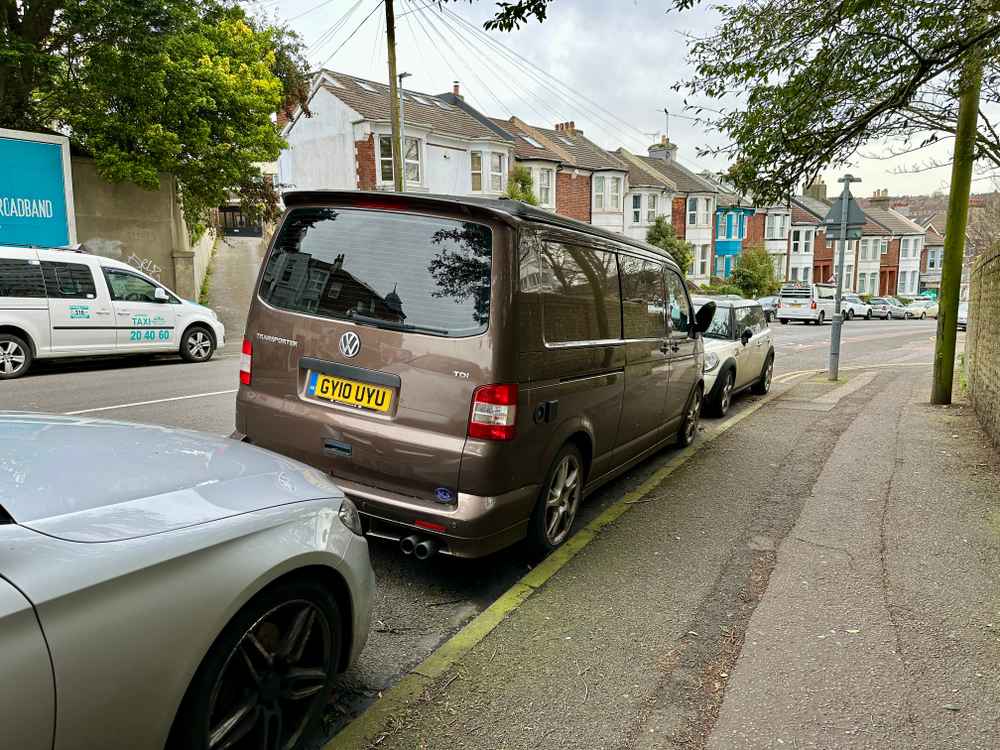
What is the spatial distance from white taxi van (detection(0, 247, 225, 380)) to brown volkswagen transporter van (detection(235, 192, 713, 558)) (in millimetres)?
8415

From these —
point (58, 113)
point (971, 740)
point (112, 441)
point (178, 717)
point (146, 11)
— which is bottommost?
point (971, 740)

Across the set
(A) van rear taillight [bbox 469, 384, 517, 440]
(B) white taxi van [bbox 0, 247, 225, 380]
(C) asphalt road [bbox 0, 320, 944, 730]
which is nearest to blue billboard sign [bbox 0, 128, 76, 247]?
(C) asphalt road [bbox 0, 320, 944, 730]

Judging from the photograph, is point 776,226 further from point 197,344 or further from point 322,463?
point 322,463

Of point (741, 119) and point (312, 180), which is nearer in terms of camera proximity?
point (741, 119)

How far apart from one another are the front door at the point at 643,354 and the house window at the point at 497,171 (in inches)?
1183

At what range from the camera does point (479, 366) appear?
11.6 feet

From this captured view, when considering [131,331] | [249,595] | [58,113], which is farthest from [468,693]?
[58,113]

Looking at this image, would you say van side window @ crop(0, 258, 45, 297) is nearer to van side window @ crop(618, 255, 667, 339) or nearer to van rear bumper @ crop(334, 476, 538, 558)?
van rear bumper @ crop(334, 476, 538, 558)

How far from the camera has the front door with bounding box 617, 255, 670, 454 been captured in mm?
5070

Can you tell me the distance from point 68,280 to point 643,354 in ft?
32.3

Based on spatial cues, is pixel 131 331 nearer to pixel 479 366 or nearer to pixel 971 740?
pixel 479 366

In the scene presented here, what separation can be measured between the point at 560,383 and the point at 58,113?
59.4 ft

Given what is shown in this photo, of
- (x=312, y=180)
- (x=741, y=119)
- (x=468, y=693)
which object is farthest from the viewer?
(x=312, y=180)

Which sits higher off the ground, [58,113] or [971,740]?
[58,113]
